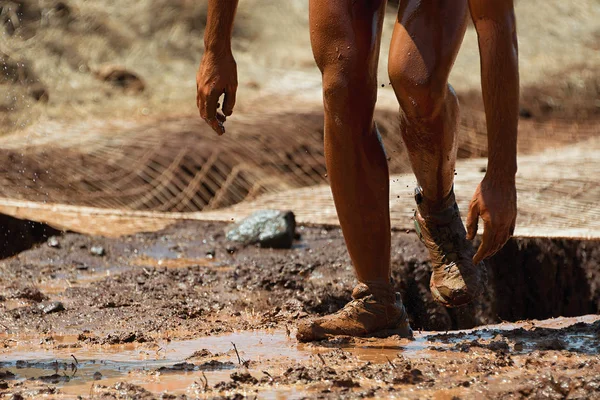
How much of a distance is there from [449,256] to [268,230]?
2.27 meters

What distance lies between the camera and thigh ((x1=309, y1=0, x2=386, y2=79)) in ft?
9.82

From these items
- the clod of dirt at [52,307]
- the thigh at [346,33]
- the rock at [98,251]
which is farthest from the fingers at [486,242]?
the rock at [98,251]

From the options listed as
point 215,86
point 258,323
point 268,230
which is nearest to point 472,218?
point 215,86

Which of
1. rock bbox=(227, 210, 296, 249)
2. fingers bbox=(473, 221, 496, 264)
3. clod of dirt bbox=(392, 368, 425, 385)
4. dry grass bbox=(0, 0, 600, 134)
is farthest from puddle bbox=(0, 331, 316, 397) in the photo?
dry grass bbox=(0, 0, 600, 134)

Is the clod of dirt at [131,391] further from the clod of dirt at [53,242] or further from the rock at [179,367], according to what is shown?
the clod of dirt at [53,242]

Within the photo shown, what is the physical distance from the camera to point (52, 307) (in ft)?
12.6

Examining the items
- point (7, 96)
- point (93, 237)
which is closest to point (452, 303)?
point (93, 237)

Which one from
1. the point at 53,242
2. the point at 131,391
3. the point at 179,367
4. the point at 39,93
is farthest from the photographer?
the point at 39,93

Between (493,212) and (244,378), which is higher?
(493,212)

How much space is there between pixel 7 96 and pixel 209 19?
7194 millimetres

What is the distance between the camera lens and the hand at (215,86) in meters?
3.19

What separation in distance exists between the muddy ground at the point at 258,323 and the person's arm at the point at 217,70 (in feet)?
2.42

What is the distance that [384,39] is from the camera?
11.9m

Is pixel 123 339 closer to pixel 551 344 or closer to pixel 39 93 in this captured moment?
pixel 551 344
